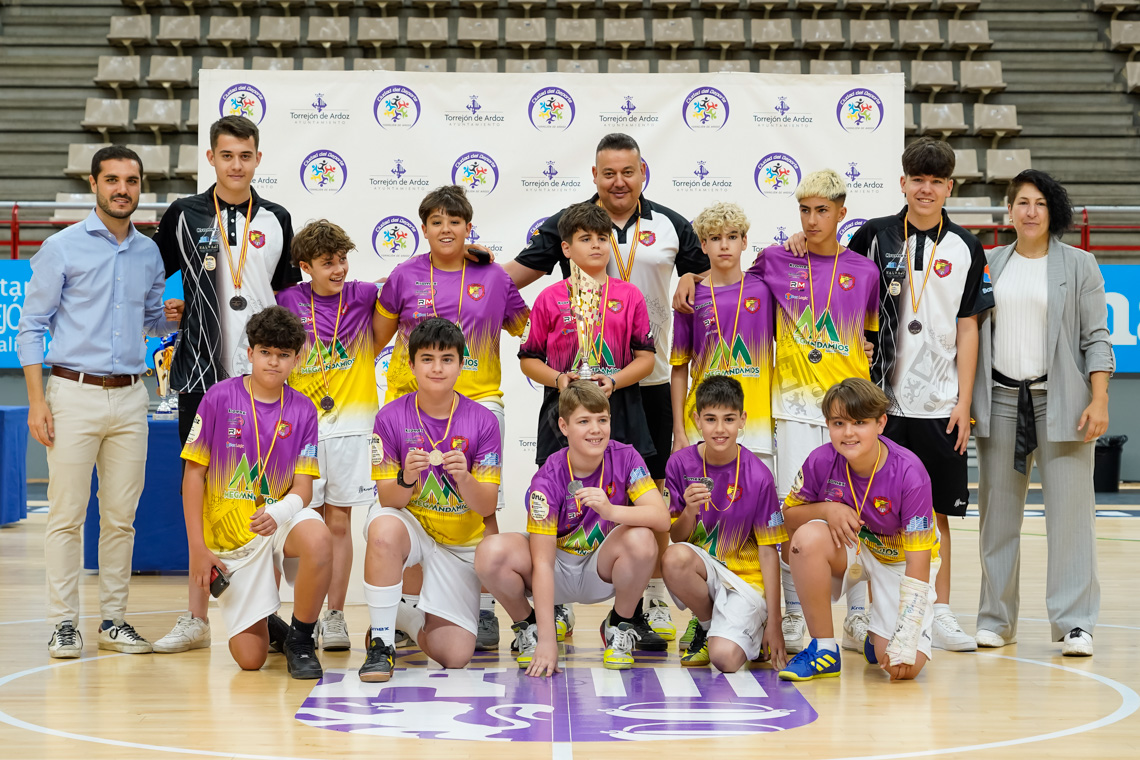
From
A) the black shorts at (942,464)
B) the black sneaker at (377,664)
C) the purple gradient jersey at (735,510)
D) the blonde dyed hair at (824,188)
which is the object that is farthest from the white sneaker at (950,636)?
the black sneaker at (377,664)

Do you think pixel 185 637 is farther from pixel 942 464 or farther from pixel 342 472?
pixel 942 464

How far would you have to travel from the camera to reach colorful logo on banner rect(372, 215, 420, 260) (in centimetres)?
666

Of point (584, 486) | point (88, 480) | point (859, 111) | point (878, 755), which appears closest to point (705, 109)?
point (859, 111)

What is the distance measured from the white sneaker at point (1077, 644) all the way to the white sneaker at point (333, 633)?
301 centimetres

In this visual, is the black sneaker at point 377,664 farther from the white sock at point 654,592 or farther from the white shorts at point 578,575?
the white sock at point 654,592

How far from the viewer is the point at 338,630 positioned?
4551 mm

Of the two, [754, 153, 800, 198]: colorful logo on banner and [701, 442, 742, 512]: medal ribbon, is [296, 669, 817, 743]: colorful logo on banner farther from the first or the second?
[754, 153, 800, 198]: colorful logo on banner

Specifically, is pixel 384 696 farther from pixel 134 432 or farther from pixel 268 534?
pixel 134 432

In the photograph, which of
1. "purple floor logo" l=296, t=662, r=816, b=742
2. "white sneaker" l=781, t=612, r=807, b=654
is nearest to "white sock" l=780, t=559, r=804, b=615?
"white sneaker" l=781, t=612, r=807, b=654

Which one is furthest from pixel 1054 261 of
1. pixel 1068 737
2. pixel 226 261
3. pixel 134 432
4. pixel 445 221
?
pixel 134 432

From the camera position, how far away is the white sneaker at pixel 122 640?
444 cm

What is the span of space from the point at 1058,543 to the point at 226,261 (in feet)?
12.5

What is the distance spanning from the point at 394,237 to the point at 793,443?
317cm

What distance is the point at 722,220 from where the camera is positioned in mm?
4484
